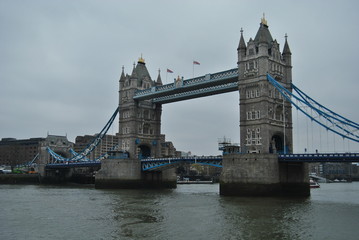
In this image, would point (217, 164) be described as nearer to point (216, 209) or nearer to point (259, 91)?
point (259, 91)

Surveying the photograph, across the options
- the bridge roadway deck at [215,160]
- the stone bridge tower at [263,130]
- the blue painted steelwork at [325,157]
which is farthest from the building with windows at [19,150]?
the blue painted steelwork at [325,157]

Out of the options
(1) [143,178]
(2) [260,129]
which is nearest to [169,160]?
(1) [143,178]

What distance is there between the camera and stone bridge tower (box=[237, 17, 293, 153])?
179ft

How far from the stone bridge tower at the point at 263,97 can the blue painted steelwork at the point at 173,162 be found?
19.4ft

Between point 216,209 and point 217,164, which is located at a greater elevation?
point 217,164

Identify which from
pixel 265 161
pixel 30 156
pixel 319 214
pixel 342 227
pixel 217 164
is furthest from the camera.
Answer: pixel 30 156

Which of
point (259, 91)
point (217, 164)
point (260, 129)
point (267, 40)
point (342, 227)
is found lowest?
point (342, 227)

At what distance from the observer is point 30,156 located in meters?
171

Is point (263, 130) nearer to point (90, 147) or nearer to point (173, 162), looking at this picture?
point (173, 162)

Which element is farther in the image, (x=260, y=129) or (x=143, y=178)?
(x=143, y=178)

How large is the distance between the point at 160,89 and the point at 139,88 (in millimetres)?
7228

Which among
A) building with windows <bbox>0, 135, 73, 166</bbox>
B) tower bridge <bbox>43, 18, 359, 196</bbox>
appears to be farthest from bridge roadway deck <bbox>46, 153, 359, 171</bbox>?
building with windows <bbox>0, 135, 73, 166</bbox>

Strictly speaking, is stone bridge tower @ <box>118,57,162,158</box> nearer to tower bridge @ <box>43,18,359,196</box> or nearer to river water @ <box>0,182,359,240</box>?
tower bridge @ <box>43,18,359,196</box>

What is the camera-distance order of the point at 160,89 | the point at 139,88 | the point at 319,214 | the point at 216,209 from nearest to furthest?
the point at 319,214 → the point at 216,209 → the point at 160,89 → the point at 139,88
